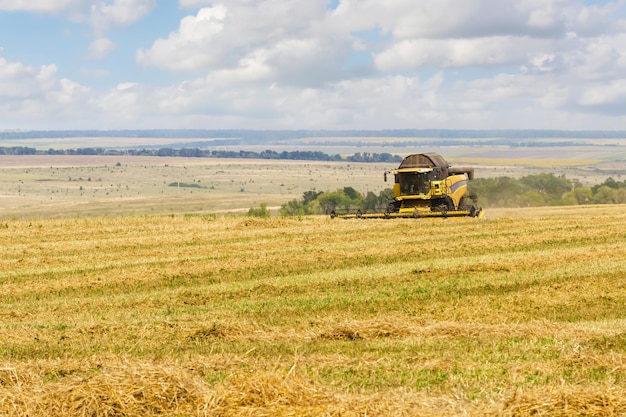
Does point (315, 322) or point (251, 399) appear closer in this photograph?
point (251, 399)

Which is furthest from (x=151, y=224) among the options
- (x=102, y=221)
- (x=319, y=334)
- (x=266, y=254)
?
(x=319, y=334)

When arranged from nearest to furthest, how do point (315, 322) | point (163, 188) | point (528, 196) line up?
point (315, 322) → point (528, 196) → point (163, 188)

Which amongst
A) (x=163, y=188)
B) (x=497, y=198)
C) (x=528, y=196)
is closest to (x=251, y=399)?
(x=497, y=198)

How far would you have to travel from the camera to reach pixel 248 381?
29.2 ft

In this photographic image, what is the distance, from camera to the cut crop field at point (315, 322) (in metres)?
8.73

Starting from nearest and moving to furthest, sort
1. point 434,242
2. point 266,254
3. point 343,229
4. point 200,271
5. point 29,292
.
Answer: point 29,292
point 200,271
point 266,254
point 434,242
point 343,229

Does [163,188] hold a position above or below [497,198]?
below

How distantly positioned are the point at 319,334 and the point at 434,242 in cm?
1603

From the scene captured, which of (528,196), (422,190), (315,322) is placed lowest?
(528,196)

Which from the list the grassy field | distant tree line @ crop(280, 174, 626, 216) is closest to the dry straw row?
distant tree line @ crop(280, 174, 626, 216)

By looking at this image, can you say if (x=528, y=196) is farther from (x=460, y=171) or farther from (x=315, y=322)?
(x=315, y=322)

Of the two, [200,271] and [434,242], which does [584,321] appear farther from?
[434,242]

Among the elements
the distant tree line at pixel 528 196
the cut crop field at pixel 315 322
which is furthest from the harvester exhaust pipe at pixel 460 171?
the distant tree line at pixel 528 196

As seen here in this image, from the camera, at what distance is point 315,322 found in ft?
50.6
